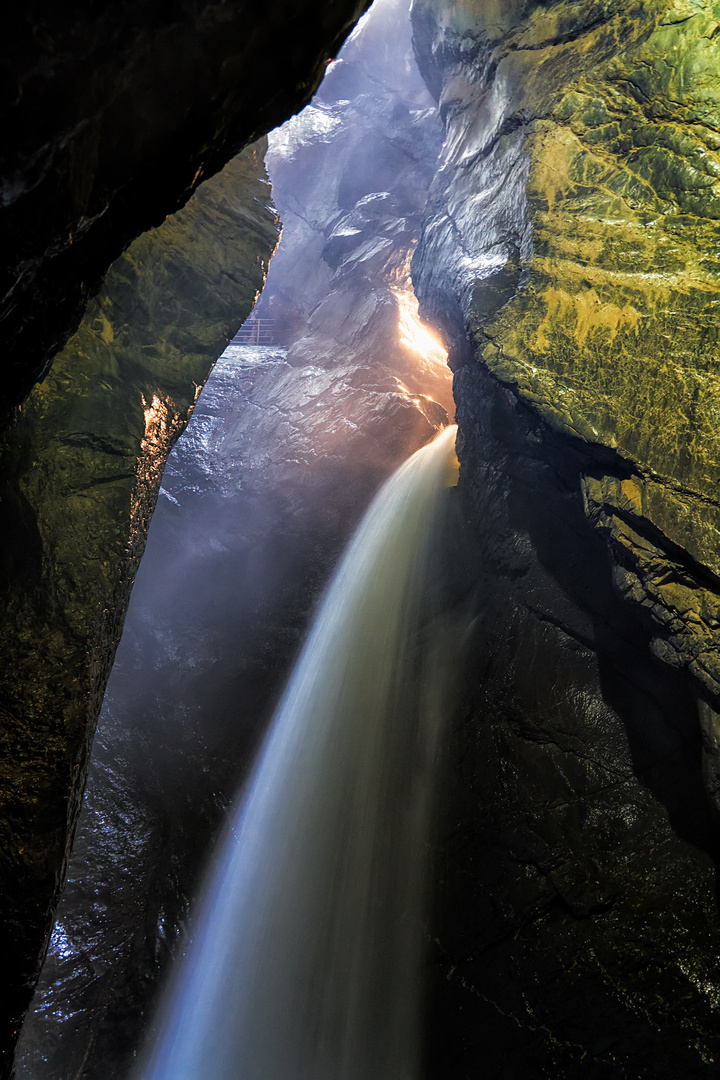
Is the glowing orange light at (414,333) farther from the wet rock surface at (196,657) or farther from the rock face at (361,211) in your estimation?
the wet rock surface at (196,657)

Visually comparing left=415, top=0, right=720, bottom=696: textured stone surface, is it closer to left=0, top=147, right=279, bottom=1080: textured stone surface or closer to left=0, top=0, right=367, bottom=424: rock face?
left=0, top=147, right=279, bottom=1080: textured stone surface

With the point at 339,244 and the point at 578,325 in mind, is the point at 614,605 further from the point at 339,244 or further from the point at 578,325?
the point at 339,244

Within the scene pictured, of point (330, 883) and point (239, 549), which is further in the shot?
point (239, 549)

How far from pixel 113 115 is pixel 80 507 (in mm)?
2633

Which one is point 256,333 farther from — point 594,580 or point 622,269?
point 594,580

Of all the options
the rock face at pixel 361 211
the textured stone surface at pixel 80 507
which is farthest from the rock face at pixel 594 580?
the rock face at pixel 361 211

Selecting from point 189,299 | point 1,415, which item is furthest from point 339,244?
point 1,415

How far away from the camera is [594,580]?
5.30m

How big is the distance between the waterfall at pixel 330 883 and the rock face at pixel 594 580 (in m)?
0.68

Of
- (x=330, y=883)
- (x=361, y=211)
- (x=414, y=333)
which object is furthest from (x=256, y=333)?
(x=330, y=883)

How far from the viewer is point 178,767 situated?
25.5 feet

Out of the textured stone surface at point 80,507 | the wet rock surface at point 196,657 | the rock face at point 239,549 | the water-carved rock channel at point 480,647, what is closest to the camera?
the textured stone surface at point 80,507

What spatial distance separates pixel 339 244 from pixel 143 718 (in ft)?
46.2

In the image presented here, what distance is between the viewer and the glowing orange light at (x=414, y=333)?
520 inches
